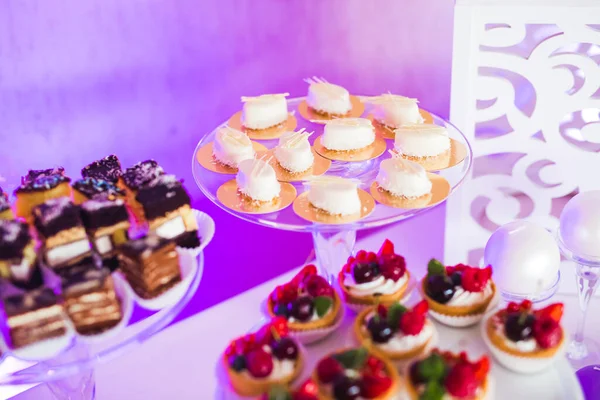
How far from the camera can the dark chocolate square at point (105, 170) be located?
1.99 meters

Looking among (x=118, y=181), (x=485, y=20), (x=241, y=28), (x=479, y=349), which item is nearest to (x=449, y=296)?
(x=479, y=349)

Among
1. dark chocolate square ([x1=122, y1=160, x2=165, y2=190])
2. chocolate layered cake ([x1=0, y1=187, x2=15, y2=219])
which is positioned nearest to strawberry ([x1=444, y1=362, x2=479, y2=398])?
dark chocolate square ([x1=122, y1=160, x2=165, y2=190])

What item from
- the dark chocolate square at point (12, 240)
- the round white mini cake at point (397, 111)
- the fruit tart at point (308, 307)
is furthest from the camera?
the round white mini cake at point (397, 111)

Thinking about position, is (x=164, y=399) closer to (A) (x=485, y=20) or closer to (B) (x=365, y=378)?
(B) (x=365, y=378)

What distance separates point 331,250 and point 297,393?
89 cm

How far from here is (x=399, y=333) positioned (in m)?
1.64

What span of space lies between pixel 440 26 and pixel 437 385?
6.56 ft

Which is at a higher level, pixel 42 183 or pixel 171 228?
pixel 42 183

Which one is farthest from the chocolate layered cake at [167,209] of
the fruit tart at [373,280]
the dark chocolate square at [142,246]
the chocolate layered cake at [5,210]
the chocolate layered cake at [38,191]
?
the fruit tart at [373,280]

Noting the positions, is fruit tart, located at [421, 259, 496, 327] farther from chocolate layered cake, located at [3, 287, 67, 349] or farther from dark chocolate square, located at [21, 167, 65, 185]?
dark chocolate square, located at [21, 167, 65, 185]

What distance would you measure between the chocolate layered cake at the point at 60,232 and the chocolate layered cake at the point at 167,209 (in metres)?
0.18

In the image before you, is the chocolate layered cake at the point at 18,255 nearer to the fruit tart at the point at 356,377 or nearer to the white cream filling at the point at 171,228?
the white cream filling at the point at 171,228

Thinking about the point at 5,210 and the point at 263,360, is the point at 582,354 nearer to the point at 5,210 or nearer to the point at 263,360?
the point at 263,360

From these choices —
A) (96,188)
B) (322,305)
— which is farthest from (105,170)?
(322,305)
